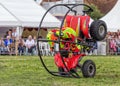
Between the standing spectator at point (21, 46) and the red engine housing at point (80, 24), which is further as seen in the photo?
the standing spectator at point (21, 46)

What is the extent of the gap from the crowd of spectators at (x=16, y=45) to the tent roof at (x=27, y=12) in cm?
88

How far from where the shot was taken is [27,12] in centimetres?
3017

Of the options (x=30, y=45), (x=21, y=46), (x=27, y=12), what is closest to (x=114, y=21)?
(x=27, y=12)

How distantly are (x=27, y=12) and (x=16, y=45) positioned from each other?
321cm

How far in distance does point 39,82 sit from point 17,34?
17.7 m

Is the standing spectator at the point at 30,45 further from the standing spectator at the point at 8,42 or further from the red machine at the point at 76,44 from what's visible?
the red machine at the point at 76,44

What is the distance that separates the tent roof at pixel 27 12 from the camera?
28.9 m

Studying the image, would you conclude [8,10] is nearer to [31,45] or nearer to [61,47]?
[31,45]

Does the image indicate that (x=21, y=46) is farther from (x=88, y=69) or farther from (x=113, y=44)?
(x=88, y=69)

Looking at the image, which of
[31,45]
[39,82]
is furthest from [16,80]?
[31,45]

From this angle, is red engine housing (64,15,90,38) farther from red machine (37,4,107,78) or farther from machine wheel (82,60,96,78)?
machine wheel (82,60,96,78)

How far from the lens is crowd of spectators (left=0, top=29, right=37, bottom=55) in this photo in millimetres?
27547

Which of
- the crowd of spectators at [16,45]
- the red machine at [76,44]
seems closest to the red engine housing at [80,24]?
the red machine at [76,44]

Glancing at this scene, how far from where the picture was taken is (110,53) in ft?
98.4
